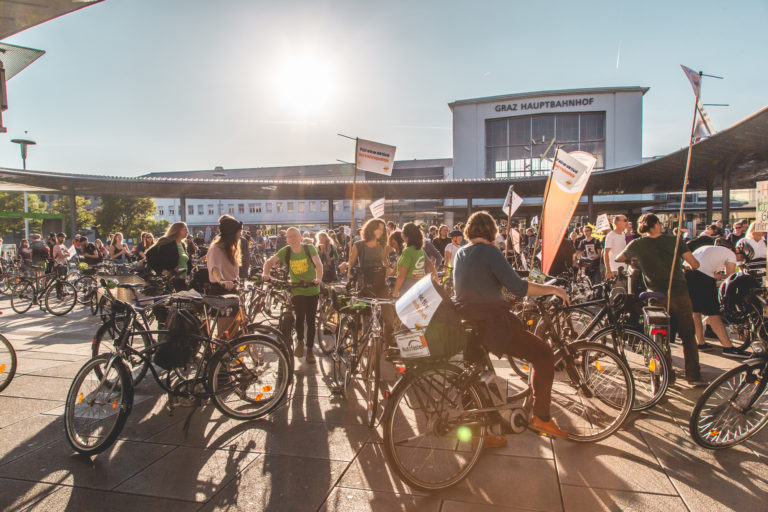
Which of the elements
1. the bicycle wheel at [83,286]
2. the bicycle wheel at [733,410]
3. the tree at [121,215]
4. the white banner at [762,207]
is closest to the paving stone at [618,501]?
the bicycle wheel at [733,410]

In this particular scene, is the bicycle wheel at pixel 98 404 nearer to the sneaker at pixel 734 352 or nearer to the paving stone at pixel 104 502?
the paving stone at pixel 104 502

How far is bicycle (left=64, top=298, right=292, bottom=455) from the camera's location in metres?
3.53

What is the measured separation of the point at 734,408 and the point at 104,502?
446 centimetres

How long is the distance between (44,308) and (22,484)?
402 inches

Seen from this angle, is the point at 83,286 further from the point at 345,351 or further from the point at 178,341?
the point at 345,351

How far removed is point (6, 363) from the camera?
16.1 feet

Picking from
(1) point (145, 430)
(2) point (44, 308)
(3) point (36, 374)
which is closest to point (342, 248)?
(2) point (44, 308)

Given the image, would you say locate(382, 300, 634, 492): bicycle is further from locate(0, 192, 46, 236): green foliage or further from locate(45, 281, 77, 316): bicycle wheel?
locate(0, 192, 46, 236): green foliage

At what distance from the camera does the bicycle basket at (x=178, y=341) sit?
13.1ft

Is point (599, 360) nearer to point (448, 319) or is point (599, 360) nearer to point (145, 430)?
point (448, 319)

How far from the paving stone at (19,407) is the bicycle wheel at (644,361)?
5.19 m

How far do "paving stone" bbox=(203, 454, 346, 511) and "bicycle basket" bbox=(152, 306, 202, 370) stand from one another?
120 centimetres

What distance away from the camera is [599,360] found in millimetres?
3752

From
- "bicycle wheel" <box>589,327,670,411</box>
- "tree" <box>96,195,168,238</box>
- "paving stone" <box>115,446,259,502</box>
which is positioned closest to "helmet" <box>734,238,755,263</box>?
"bicycle wheel" <box>589,327,670,411</box>
